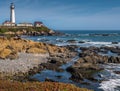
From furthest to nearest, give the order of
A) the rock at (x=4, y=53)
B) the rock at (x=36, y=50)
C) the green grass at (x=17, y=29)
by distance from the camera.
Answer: the green grass at (x=17, y=29), the rock at (x=36, y=50), the rock at (x=4, y=53)

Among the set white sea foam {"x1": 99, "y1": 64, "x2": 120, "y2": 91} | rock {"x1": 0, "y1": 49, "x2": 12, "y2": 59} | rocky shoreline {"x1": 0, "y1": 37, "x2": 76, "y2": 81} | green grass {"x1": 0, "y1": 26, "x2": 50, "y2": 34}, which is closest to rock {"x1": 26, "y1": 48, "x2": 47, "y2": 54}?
rocky shoreline {"x1": 0, "y1": 37, "x2": 76, "y2": 81}

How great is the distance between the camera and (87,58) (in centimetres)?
4253

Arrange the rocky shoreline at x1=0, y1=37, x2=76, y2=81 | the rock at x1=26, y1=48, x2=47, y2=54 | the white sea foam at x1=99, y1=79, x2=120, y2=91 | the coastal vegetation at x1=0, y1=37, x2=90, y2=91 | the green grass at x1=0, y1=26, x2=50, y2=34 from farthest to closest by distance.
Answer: the green grass at x1=0, y1=26, x2=50, y2=34, the rock at x1=26, y1=48, x2=47, y2=54, the rocky shoreline at x1=0, y1=37, x2=76, y2=81, the white sea foam at x1=99, y1=79, x2=120, y2=91, the coastal vegetation at x1=0, y1=37, x2=90, y2=91

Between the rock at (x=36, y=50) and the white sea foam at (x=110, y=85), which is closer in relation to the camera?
the white sea foam at (x=110, y=85)

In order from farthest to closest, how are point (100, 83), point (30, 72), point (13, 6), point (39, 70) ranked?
point (13, 6) < point (39, 70) < point (30, 72) < point (100, 83)

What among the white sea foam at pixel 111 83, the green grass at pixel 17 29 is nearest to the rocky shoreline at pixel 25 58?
the white sea foam at pixel 111 83

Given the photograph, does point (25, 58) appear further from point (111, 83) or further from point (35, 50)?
point (111, 83)

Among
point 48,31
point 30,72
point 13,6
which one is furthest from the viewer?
point 48,31

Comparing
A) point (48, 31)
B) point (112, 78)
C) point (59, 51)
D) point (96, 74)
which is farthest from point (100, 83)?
point (48, 31)

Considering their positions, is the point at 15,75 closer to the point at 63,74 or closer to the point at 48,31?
the point at 63,74

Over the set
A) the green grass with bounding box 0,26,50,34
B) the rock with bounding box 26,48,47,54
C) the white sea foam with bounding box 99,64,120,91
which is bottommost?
the green grass with bounding box 0,26,50,34

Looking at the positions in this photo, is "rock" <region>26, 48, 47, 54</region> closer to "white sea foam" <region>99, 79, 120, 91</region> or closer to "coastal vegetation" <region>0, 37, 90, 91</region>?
"coastal vegetation" <region>0, 37, 90, 91</region>

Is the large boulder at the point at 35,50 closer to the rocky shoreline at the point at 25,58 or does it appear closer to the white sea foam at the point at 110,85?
the rocky shoreline at the point at 25,58

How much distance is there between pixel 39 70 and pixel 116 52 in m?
26.4
